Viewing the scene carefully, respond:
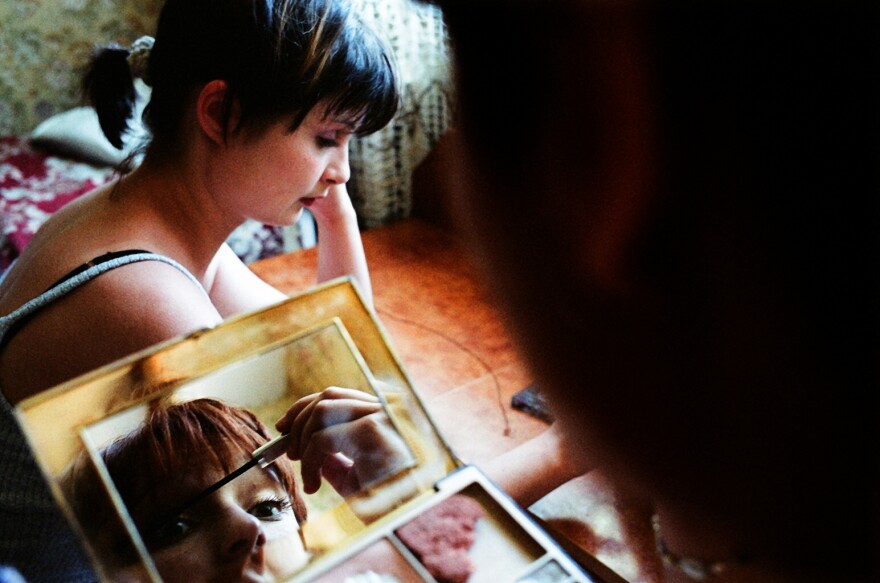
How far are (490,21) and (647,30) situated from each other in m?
0.05

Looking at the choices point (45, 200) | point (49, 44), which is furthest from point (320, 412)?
point (49, 44)

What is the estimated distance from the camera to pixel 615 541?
550 mm

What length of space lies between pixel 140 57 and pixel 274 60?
26 cm

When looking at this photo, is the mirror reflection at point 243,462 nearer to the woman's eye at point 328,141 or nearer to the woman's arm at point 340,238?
the woman's eye at point 328,141

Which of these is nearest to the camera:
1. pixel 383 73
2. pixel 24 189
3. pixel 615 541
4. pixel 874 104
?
pixel 874 104

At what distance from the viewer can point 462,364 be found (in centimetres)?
110

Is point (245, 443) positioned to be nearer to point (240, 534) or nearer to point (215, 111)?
point (240, 534)

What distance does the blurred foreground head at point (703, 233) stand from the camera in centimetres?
16

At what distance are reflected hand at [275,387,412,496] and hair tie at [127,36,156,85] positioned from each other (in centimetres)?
59

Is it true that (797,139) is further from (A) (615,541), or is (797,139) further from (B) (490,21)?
(A) (615,541)

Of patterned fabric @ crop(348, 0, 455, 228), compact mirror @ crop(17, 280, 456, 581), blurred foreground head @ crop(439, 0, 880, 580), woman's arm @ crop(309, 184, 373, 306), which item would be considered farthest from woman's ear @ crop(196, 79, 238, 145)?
patterned fabric @ crop(348, 0, 455, 228)

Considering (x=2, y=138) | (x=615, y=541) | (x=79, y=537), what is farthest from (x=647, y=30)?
(x=2, y=138)

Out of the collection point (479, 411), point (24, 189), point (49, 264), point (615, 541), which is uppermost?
point (49, 264)

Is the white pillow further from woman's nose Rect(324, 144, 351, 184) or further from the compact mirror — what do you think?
the compact mirror
